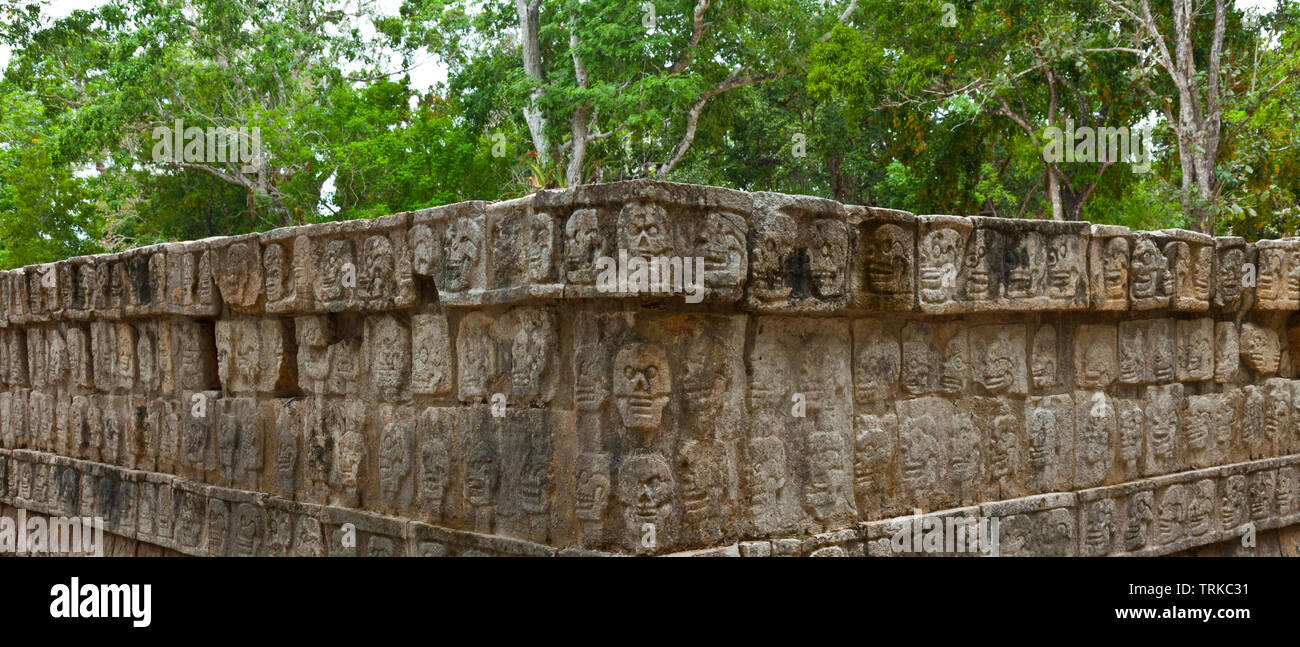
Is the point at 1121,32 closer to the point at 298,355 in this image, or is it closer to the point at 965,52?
the point at 965,52

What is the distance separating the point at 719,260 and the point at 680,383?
46 cm

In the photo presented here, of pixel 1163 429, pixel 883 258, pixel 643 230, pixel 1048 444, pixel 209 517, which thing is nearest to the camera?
pixel 643 230

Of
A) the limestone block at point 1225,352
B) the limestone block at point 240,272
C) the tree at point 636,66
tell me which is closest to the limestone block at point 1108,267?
the limestone block at point 1225,352

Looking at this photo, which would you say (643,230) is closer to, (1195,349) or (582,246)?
(582,246)

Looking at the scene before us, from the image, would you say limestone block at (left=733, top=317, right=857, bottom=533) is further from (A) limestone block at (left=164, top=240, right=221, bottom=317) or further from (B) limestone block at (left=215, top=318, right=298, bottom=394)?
(A) limestone block at (left=164, top=240, right=221, bottom=317)

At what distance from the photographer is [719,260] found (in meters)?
4.17

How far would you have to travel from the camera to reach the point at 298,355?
220 inches

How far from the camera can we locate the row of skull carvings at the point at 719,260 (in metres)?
4.11

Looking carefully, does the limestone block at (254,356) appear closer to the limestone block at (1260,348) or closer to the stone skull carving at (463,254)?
the stone skull carving at (463,254)

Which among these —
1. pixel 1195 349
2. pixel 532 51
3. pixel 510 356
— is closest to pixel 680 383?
pixel 510 356

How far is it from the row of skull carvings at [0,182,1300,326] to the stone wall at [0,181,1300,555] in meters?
0.01

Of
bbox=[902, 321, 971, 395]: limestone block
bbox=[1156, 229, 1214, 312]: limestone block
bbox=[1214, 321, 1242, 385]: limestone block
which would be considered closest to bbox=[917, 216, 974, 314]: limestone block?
bbox=[902, 321, 971, 395]: limestone block

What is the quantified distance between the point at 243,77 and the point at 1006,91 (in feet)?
43.2

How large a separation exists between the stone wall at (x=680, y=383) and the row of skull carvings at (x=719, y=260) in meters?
0.01
